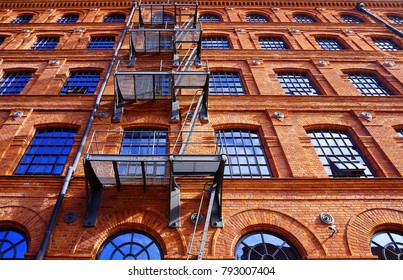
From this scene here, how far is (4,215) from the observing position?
25.5 feet

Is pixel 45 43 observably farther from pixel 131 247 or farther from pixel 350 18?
pixel 350 18

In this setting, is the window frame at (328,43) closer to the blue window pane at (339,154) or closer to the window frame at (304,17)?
the window frame at (304,17)

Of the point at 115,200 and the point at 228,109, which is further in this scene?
the point at 228,109

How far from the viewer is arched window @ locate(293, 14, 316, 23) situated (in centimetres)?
2069

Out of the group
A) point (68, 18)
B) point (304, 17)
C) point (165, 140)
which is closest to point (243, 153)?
point (165, 140)

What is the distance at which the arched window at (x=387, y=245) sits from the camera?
24.1 ft

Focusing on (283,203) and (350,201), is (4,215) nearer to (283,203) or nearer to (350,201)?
(283,203)

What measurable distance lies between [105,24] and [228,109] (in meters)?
11.4

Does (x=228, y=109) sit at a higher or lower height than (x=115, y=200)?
higher

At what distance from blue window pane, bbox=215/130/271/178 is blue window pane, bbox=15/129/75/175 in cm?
505

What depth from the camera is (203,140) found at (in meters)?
10.1

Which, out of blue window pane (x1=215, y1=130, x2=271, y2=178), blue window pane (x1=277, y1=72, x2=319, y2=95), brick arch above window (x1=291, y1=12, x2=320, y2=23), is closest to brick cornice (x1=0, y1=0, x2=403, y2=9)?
brick arch above window (x1=291, y1=12, x2=320, y2=23)

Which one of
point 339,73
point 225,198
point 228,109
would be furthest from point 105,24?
point 225,198

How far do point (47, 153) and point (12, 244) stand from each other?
3.35 metres
